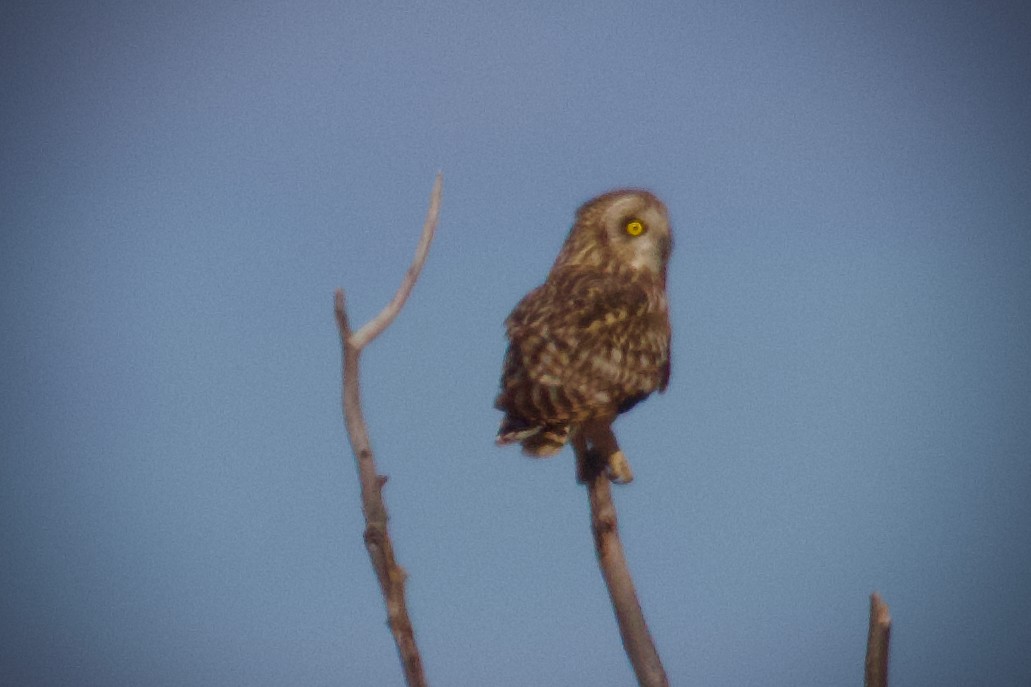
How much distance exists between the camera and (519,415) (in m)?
2.33

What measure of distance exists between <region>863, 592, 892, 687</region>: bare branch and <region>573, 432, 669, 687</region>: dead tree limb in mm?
376

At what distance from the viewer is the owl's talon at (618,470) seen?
2.32 metres

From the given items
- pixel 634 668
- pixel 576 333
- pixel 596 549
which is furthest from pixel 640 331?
pixel 634 668

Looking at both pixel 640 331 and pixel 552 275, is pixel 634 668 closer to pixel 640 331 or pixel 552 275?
pixel 640 331

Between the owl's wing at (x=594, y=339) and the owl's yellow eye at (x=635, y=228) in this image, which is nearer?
the owl's wing at (x=594, y=339)

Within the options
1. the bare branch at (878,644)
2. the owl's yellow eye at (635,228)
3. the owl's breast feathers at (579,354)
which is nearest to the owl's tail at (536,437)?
the owl's breast feathers at (579,354)

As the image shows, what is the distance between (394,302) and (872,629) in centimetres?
102

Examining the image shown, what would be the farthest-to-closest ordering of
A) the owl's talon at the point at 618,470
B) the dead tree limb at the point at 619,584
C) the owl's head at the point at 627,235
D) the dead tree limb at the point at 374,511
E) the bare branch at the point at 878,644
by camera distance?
the owl's head at the point at 627,235, the owl's talon at the point at 618,470, the dead tree limb at the point at 619,584, the bare branch at the point at 878,644, the dead tree limb at the point at 374,511

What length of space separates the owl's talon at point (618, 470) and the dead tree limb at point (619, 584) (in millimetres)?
26

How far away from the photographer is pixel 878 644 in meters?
1.83

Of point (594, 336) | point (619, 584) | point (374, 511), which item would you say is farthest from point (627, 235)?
point (374, 511)

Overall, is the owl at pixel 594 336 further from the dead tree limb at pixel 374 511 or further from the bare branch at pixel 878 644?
the dead tree limb at pixel 374 511

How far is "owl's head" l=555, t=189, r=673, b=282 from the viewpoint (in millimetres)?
2969

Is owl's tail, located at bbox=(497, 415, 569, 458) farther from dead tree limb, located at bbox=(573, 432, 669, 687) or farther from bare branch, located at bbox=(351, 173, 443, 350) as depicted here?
bare branch, located at bbox=(351, 173, 443, 350)
